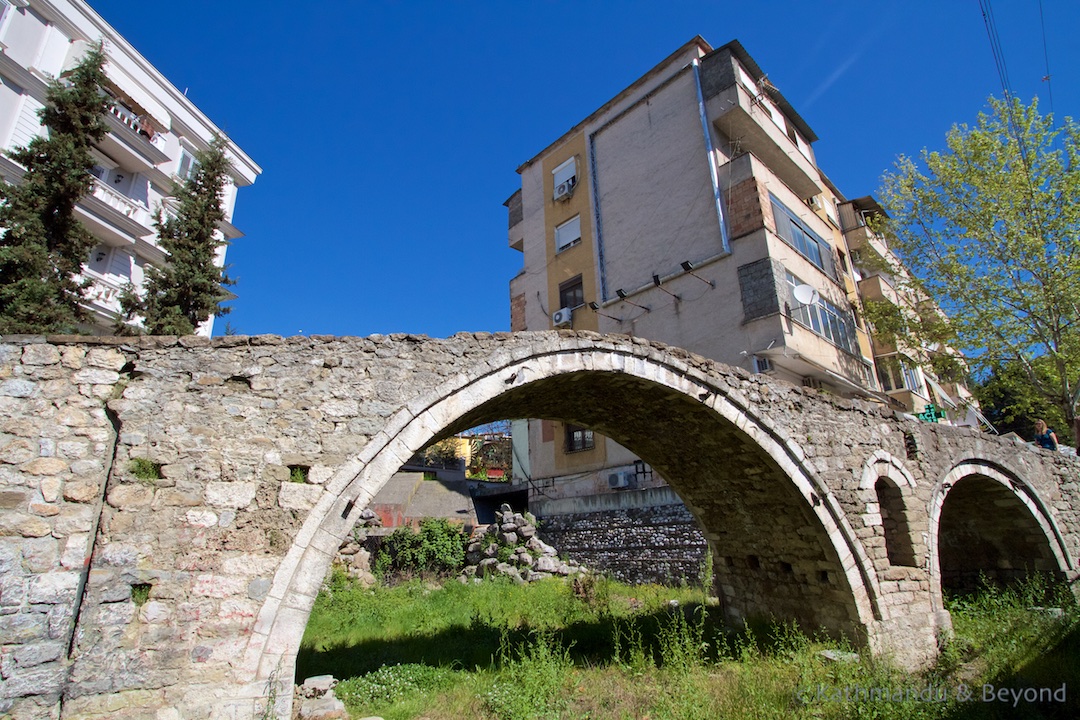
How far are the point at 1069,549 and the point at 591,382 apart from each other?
35.3ft

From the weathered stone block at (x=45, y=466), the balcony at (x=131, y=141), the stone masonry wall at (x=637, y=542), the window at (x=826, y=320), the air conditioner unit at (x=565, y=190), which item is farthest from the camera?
the air conditioner unit at (x=565, y=190)

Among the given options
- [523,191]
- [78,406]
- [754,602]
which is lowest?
[754,602]

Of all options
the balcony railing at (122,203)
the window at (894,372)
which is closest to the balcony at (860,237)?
the window at (894,372)

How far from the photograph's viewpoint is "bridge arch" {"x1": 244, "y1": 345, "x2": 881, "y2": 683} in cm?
446

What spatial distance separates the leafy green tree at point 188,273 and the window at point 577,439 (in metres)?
8.52

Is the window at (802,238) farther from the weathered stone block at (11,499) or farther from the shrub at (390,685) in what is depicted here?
the weathered stone block at (11,499)

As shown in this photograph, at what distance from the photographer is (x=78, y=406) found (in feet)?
13.7

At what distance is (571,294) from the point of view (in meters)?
16.0

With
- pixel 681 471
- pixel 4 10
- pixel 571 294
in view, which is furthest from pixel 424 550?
pixel 4 10

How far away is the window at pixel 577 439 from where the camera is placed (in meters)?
14.2

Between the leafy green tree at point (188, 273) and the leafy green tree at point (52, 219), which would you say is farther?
the leafy green tree at point (188, 273)

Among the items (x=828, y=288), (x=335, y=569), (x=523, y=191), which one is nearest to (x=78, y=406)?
(x=335, y=569)

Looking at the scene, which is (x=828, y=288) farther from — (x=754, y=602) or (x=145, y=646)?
(x=145, y=646)

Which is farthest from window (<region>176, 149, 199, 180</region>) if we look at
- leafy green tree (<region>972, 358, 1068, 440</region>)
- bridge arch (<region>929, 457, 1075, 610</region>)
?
leafy green tree (<region>972, 358, 1068, 440</region>)
